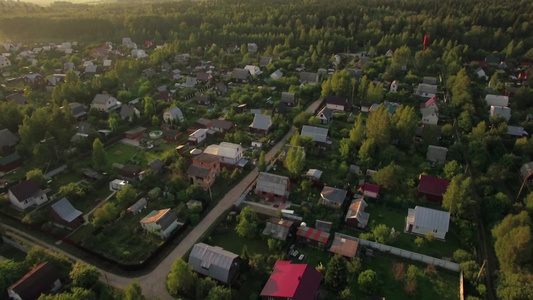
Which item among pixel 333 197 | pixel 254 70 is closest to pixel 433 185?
pixel 333 197

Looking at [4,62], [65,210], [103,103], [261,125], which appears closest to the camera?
[65,210]

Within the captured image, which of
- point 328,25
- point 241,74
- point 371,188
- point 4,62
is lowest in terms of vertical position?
point 371,188

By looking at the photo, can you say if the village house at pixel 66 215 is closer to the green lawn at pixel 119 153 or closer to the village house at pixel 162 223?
the village house at pixel 162 223

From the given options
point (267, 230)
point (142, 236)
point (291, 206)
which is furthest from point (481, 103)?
point (142, 236)

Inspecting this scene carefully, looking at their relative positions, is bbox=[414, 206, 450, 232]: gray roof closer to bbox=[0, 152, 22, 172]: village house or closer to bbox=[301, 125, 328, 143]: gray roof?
bbox=[301, 125, 328, 143]: gray roof

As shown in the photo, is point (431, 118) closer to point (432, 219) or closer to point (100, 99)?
point (432, 219)

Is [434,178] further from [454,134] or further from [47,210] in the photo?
[47,210]
